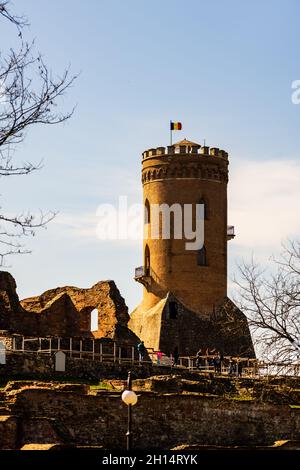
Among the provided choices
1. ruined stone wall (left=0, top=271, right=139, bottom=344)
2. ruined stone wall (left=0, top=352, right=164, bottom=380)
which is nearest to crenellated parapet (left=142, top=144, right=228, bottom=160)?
ruined stone wall (left=0, top=271, right=139, bottom=344)

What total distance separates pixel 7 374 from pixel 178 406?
6.82 m

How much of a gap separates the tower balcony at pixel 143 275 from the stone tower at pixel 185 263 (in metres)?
0.05

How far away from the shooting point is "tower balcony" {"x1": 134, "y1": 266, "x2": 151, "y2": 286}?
61.3 m

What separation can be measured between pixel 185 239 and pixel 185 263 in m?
1.14

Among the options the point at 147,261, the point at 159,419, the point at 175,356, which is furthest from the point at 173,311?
the point at 159,419

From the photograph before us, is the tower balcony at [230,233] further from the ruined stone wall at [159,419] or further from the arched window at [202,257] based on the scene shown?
the ruined stone wall at [159,419]

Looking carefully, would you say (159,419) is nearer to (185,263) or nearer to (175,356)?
(175,356)

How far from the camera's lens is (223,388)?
43.5 metres

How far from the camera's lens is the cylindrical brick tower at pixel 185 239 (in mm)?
60625

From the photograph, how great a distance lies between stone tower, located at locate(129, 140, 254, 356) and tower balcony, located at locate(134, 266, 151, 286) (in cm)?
5

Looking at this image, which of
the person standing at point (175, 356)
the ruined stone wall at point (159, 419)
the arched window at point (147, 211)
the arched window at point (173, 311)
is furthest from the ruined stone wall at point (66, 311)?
the ruined stone wall at point (159, 419)

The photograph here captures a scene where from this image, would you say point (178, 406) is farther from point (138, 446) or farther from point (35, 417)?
point (35, 417)

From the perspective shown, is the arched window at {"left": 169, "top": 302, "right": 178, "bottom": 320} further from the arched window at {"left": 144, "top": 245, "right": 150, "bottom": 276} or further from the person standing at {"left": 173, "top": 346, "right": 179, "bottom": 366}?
the arched window at {"left": 144, "top": 245, "right": 150, "bottom": 276}

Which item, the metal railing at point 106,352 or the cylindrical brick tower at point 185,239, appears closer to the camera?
the metal railing at point 106,352
